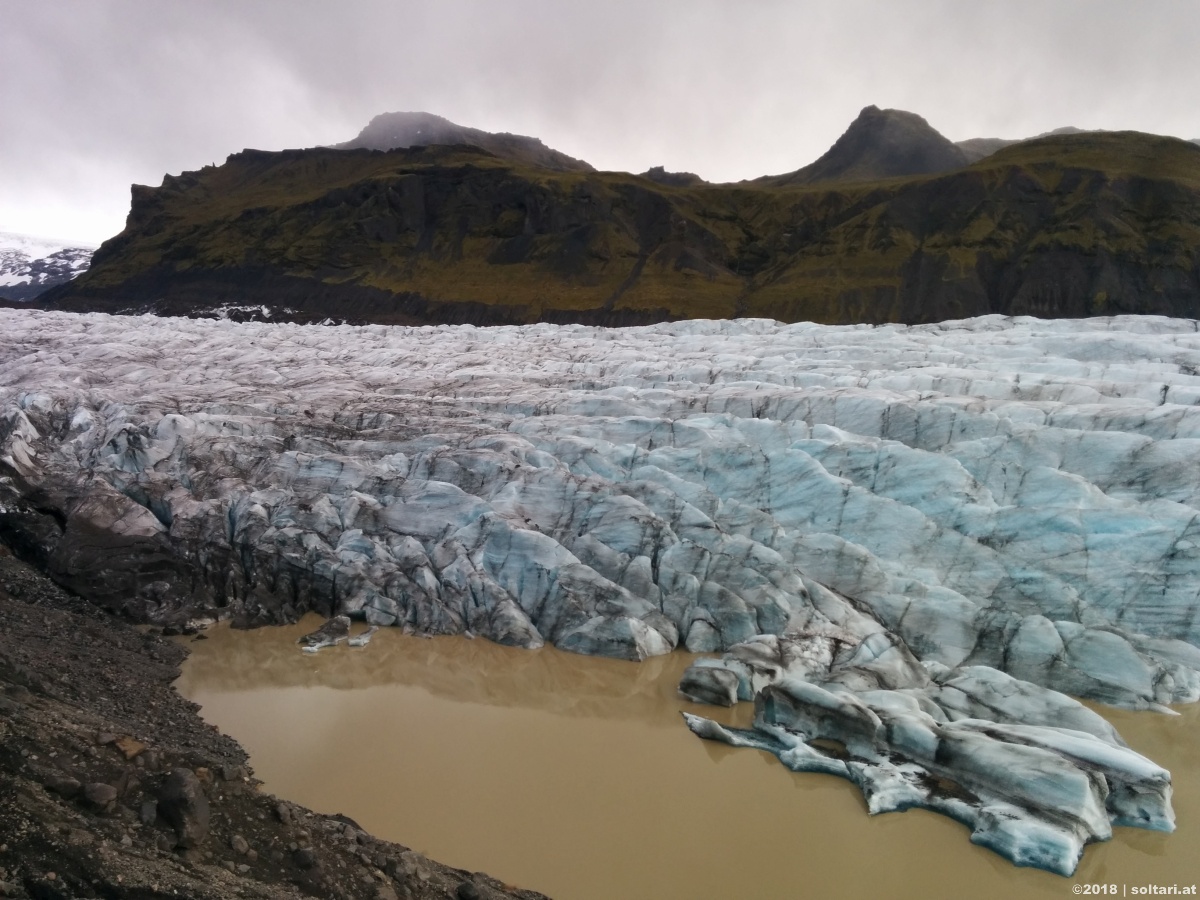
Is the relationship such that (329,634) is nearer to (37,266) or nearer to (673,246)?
(673,246)

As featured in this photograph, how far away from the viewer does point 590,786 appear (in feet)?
33.7

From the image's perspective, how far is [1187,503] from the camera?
51.3 feet

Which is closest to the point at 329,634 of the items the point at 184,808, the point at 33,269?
the point at 184,808

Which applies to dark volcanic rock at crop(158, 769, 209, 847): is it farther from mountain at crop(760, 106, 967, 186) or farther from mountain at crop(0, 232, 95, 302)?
mountain at crop(0, 232, 95, 302)

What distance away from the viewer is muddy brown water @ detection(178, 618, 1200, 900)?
860cm

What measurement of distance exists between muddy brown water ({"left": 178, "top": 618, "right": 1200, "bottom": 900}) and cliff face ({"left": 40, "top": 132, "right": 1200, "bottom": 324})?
55398 millimetres

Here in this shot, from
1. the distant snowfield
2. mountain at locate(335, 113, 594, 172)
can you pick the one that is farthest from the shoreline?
the distant snowfield

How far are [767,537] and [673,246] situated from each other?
66.3m

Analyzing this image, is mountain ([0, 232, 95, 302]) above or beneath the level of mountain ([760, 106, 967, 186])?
beneath

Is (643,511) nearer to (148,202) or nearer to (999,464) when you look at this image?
(999,464)

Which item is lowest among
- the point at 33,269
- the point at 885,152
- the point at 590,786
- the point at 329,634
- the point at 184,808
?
the point at 590,786

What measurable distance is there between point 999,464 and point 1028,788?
9217mm

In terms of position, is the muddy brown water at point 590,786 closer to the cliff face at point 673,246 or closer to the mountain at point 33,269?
the cliff face at point 673,246

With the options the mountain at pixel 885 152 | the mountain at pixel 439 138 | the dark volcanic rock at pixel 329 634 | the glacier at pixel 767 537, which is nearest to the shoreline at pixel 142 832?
the dark volcanic rock at pixel 329 634
